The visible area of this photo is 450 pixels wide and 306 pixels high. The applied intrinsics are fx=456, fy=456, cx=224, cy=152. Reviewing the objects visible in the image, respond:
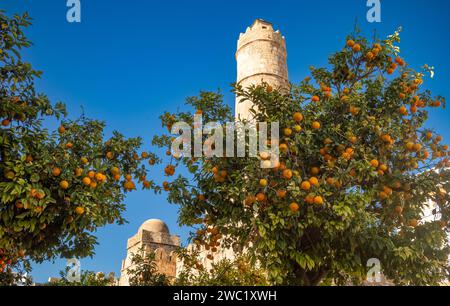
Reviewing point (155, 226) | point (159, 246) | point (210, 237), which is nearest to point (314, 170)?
point (210, 237)

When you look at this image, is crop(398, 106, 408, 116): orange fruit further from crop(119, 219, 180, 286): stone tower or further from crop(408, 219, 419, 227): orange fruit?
crop(119, 219, 180, 286): stone tower

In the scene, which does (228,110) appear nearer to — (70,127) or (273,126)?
(273,126)

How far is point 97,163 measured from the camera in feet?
26.0

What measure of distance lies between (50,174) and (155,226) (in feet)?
73.2

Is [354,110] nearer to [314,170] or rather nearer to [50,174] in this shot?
[314,170]

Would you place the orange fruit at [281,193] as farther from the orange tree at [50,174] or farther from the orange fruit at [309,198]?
the orange tree at [50,174]

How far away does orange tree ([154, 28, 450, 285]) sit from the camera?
25.1 ft

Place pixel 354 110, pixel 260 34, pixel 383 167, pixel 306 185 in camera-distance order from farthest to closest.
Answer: pixel 260 34 → pixel 354 110 → pixel 383 167 → pixel 306 185

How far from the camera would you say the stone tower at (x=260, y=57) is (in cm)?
2466

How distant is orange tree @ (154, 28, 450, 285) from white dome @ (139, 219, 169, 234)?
19841mm

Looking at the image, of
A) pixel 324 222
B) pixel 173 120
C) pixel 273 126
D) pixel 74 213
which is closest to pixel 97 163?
pixel 74 213

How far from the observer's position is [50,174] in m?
7.23

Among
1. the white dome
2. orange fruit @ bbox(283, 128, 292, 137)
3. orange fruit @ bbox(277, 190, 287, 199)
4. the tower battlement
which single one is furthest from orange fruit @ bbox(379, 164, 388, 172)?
the white dome

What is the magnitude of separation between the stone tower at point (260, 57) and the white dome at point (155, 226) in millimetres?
9055
